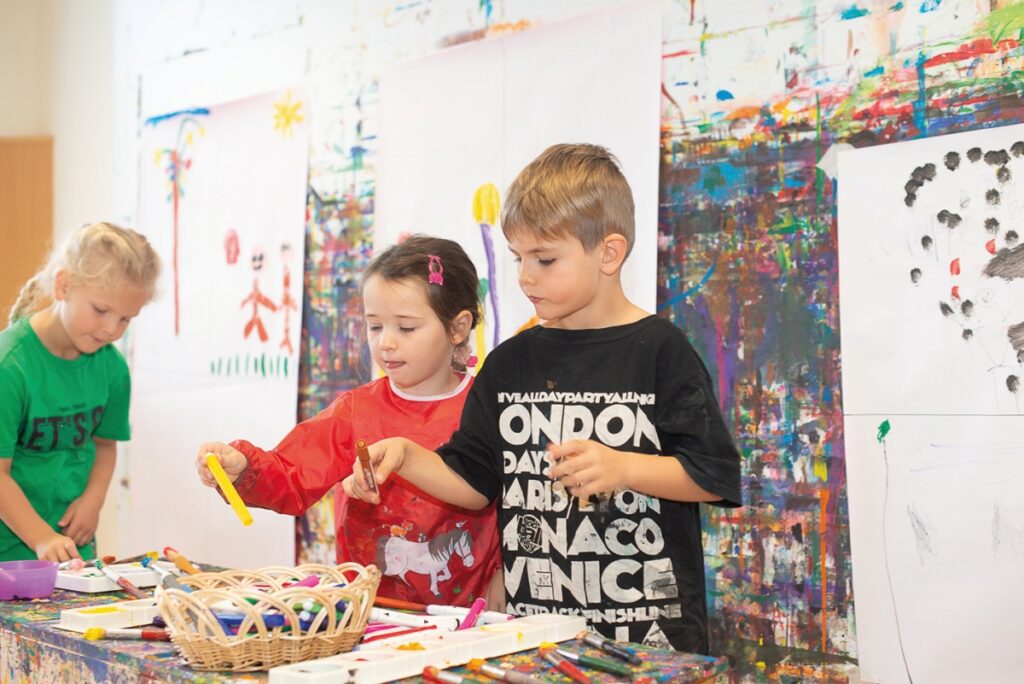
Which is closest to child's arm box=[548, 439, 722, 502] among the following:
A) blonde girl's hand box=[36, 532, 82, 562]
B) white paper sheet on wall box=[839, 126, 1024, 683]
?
white paper sheet on wall box=[839, 126, 1024, 683]

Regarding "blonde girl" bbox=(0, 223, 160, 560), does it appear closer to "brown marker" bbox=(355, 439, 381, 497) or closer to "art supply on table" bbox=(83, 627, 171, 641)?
"art supply on table" bbox=(83, 627, 171, 641)

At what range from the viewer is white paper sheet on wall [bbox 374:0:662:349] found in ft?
6.95

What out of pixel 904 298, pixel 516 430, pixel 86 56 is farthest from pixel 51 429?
pixel 86 56

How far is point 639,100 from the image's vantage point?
6.98 ft

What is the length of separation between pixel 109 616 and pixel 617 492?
607 millimetres

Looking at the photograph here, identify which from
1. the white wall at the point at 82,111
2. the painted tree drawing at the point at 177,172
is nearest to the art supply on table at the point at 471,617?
the painted tree drawing at the point at 177,172

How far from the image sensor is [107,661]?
3.52 ft

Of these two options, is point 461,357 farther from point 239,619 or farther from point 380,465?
point 239,619

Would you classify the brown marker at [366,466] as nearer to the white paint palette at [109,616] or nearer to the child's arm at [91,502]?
the white paint palette at [109,616]

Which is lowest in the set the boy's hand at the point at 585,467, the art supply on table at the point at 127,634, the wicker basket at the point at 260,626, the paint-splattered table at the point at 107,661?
the paint-splattered table at the point at 107,661

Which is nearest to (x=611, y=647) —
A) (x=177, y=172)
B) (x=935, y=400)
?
(x=935, y=400)

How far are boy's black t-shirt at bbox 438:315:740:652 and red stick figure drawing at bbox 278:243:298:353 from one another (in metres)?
1.56

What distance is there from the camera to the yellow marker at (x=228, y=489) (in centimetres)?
120

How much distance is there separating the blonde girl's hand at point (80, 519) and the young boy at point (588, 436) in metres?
0.95
